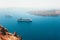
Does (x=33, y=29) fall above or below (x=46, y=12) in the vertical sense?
below

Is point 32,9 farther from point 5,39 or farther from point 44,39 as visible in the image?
point 5,39

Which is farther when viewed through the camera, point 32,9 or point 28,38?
point 32,9

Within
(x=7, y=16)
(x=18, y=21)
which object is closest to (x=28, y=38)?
(x=18, y=21)

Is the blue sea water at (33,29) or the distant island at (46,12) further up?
the distant island at (46,12)

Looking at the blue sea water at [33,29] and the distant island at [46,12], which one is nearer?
the blue sea water at [33,29]

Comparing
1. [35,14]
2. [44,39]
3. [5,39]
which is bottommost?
[44,39]

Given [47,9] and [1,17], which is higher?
[47,9]

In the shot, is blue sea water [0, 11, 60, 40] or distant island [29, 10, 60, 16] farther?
distant island [29, 10, 60, 16]

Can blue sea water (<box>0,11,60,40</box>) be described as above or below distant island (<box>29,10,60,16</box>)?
below

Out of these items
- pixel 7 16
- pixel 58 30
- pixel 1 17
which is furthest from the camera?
pixel 7 16

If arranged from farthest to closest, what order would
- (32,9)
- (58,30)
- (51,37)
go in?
(32,9)
(58,30)
(51,37)

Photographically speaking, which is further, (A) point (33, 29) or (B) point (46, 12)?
(B) point (46, 12)
